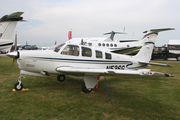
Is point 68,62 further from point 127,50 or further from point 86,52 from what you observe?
point 127,50

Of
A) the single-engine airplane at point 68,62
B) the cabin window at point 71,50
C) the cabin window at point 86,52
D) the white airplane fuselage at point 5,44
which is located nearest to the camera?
the single-engine airplane at point 68,62

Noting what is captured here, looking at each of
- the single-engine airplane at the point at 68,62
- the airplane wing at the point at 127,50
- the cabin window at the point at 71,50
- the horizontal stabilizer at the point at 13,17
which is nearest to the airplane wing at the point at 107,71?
the single-engine airplane at the point at 68,62

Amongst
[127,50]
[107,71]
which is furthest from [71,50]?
[127,50]

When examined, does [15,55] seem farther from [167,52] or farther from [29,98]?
[167,52]

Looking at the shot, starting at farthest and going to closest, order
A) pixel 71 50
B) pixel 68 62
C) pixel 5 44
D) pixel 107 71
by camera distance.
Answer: pixel 5 44
pixel 71 50
pixel 68 62
pixel 107 71

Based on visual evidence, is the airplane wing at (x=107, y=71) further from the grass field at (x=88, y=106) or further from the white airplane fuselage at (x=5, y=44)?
the white airplane fuselage at (x=5, y=44)

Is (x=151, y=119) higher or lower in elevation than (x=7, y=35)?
lower

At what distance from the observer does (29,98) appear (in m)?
4.76

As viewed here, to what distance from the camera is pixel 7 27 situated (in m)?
12.0

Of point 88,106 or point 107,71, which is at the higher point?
point 107,71

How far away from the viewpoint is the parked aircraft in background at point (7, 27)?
11.9 meters

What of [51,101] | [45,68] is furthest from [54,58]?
[51,101]

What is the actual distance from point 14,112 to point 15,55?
2.35m

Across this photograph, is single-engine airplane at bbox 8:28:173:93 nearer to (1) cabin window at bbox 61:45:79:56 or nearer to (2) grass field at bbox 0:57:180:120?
(1) cabin window at bbox 61:45:79:56
